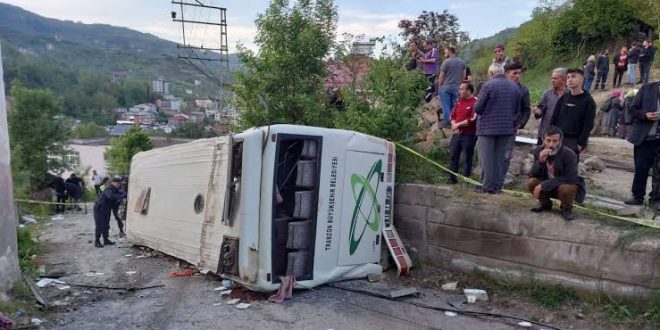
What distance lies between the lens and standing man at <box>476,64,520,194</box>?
21.3 feet

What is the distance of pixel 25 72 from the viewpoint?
9644 cm

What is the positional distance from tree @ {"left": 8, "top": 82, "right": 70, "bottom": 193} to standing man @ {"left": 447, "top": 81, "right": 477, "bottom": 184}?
111 feet

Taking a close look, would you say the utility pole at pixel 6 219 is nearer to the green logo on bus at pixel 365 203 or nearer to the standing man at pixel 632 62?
the green logo on bus at pixel 365 203

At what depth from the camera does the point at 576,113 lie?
616cm

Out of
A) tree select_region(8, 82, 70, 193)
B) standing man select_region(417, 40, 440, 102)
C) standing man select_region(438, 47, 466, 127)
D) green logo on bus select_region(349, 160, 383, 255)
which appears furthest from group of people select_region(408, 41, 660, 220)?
tree select_region(8, 82, 70, 193)

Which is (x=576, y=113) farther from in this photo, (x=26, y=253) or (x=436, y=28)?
(x=436, y=28)

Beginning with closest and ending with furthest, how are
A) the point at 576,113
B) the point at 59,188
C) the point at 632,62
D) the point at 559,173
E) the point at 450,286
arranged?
the point at 559,173 → the point at 576,113 → the point at 450,286 → the point at 632,62 → the point at 59,188

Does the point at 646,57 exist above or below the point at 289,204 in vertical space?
above

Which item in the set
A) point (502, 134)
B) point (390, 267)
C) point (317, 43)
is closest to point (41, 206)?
point (317, 43)

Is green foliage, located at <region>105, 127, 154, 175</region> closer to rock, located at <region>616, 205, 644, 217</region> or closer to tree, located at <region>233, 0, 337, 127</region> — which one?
tree, located at <region>233, 0, 337, 127</region>

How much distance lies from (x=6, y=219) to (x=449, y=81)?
702 cm

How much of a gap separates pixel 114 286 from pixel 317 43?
723 centimetres

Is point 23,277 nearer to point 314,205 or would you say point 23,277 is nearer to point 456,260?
point 314,205

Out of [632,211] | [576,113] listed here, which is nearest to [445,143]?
[576,113]
